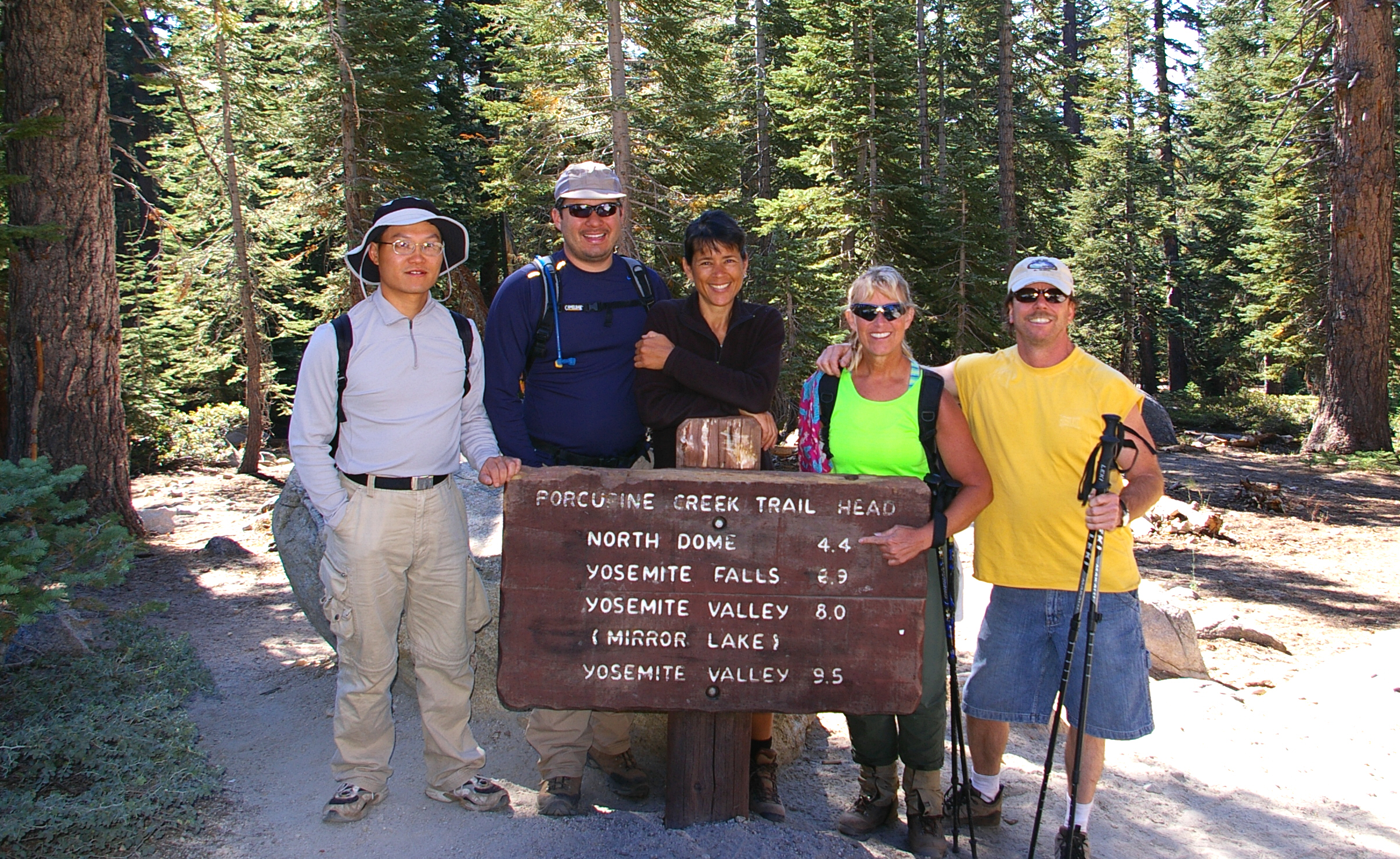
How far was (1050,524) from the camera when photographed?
343cm

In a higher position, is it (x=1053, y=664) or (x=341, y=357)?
(x=341, y=357)

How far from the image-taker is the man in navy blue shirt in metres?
3.70

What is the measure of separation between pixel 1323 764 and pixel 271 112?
675 inches

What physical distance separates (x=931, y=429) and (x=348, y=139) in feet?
51.2

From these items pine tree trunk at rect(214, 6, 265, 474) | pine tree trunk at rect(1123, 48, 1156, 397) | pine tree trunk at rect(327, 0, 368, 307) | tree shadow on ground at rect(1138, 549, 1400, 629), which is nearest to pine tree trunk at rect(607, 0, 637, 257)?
pine tree trunk at rect(327, 0, 368, 307)

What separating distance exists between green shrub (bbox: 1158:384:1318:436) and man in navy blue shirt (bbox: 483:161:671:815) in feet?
70.0

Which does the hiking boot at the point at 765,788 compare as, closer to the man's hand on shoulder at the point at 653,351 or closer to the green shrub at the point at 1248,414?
the man's hand on shoulder at the point at 653,351

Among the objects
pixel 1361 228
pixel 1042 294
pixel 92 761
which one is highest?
pixel 1361 228

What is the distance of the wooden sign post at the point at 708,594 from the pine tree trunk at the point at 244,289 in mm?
14296

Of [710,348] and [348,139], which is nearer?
[710,348]

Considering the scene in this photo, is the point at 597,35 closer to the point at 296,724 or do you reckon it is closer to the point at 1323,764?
the point at 296,724

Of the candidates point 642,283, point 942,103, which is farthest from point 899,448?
point 942,103

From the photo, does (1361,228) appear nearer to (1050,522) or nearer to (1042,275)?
(1042,275)

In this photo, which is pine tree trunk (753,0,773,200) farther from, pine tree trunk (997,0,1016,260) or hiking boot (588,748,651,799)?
hiking boot (588,748,651,799)
